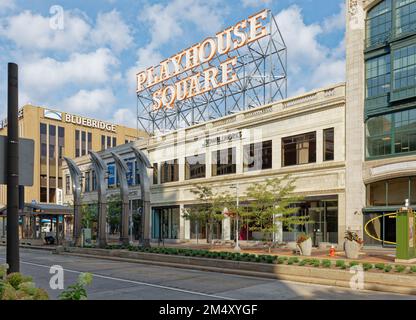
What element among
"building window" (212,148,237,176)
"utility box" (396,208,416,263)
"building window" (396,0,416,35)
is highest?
A: "building window" (396,0,416,35)

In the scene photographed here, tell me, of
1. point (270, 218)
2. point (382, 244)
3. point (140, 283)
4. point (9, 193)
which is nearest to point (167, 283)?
point (140, 283)

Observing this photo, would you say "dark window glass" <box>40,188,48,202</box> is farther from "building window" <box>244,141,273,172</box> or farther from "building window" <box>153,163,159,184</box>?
"building window" <box>244,141,273,172</box>

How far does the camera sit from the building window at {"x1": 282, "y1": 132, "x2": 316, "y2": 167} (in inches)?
1367

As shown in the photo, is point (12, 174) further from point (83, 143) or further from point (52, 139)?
point (83, 143)

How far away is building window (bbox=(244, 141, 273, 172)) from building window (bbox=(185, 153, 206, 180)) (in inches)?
243

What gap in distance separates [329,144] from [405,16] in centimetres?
1025

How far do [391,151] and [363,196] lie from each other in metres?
3.66

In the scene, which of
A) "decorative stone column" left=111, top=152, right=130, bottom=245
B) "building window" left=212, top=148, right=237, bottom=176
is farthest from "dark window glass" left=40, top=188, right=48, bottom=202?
"decorative stone column" left=111, top=152, right=130, bottom=245

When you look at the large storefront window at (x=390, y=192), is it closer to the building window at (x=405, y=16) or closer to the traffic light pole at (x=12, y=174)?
the building window at (x=405, y=16)

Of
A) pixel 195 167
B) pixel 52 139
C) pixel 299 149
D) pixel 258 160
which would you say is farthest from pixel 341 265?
pixel 52 139

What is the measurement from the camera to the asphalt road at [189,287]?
44.4 feet

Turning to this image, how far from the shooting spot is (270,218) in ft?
92.1

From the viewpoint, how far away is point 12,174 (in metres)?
6.79

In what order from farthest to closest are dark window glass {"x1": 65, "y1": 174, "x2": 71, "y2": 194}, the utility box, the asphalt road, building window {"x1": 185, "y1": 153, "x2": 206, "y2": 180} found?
dark window glass {"x1": 65, "y1": 174, "x2": 71, "y2": 194}
building window {"x1": 185, "y1": 153, "x2": 206, "y2": 180}
the utility box
the asphalt road
